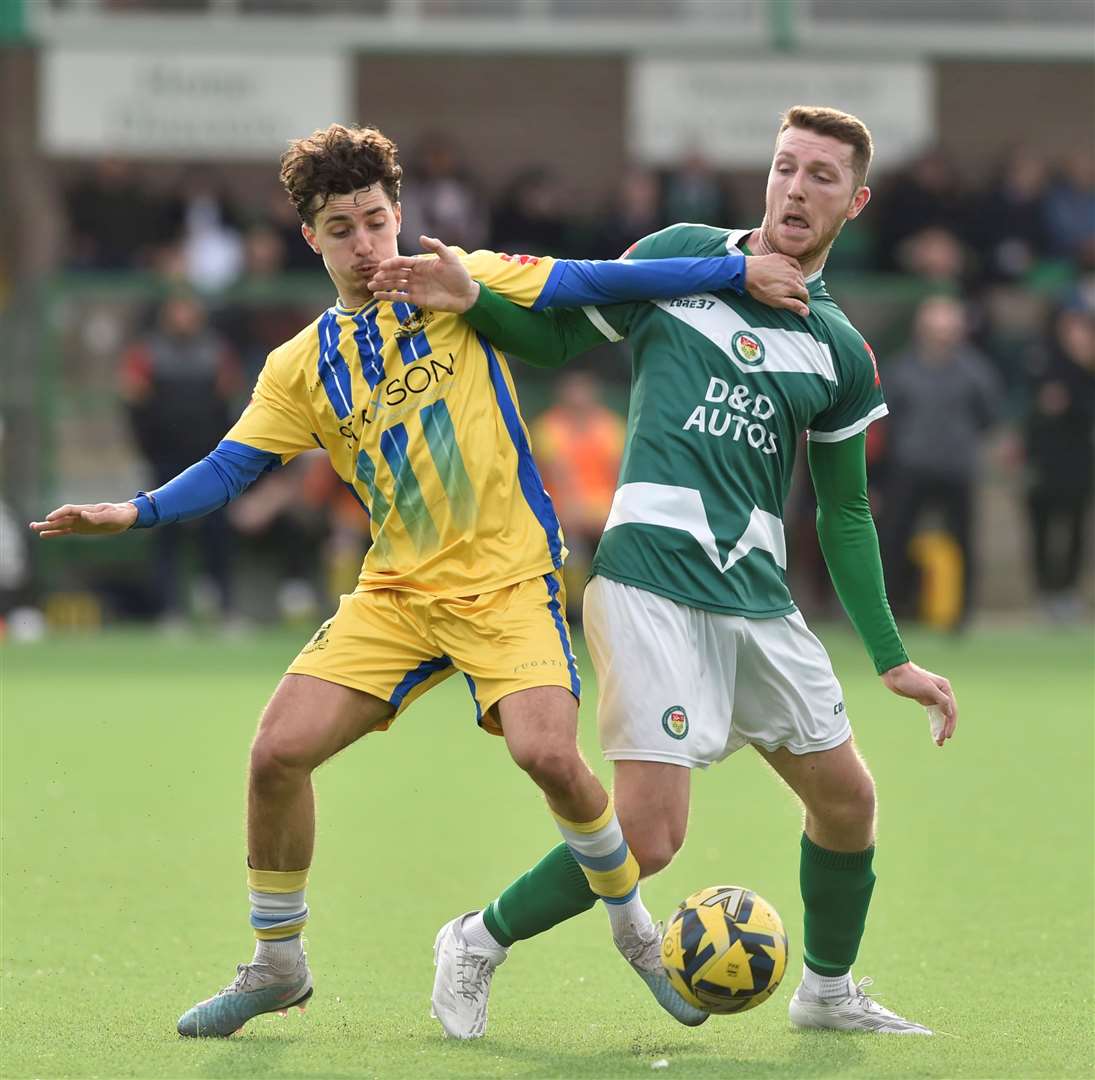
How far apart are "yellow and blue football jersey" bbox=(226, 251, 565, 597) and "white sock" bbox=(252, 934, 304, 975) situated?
915 mm

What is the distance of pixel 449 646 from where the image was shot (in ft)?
16.6

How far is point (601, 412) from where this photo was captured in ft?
47.5

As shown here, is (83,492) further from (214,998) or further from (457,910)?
(214,998)

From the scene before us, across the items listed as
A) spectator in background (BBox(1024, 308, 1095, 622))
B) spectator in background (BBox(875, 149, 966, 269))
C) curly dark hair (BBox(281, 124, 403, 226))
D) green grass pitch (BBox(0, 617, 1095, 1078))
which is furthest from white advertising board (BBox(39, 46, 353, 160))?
curly dark hair (BBox(281, 124, 403, 226))

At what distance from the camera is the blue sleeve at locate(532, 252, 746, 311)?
513 centimetres

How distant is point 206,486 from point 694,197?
42.1 ft

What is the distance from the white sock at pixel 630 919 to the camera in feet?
16.8

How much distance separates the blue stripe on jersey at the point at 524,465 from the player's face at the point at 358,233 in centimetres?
32

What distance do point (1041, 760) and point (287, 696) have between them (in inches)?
223

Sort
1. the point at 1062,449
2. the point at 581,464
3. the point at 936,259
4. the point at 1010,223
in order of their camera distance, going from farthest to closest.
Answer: the point at 1010,223 → the point at 936,259 → the point at 1062,449 → the point at 581,464

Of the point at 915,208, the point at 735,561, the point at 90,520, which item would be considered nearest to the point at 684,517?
the point at 735,561

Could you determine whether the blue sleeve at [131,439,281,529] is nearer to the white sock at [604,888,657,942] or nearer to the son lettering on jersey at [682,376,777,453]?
the son lettering on jersey at [682,376,777,453]

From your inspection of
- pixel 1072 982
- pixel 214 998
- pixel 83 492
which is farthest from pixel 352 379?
pixel 83 492

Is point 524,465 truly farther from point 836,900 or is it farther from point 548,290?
point 836,900
